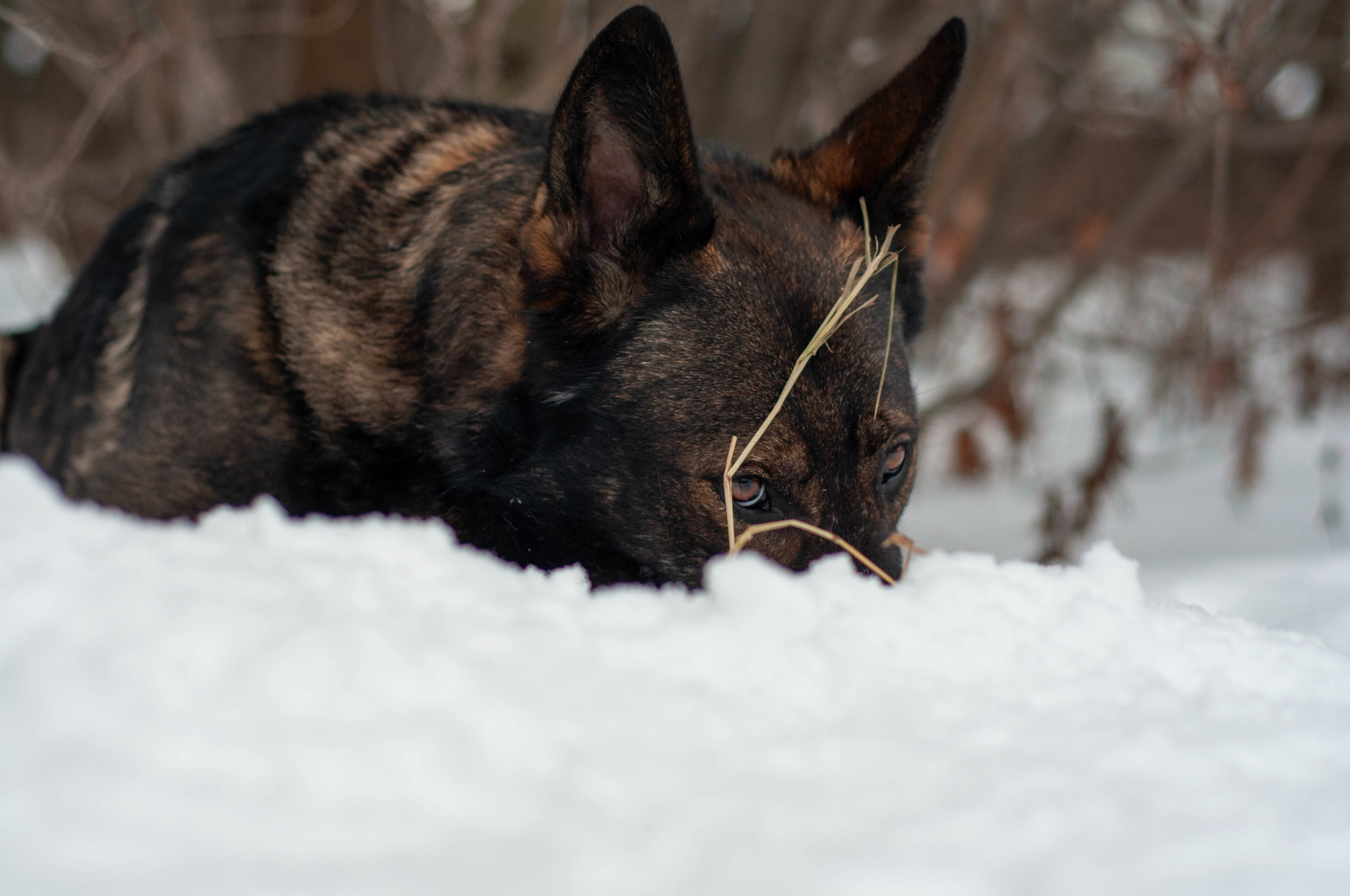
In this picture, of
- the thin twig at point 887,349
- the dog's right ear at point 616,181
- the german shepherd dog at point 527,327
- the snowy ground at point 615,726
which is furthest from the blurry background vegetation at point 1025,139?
the snowy ground at point 615,726

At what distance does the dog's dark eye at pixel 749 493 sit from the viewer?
6.47 feet

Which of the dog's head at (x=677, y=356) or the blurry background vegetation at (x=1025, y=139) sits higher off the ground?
the blurry background vegetation at (x=1025, y=139)

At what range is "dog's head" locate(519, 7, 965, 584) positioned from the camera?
1941 millimetres

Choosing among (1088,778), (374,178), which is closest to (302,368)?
(374,178)

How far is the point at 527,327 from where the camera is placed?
2.16 meters

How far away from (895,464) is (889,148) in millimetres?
839

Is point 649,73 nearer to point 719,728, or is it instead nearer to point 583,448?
point 583,448

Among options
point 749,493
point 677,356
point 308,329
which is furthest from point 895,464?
point 308,329

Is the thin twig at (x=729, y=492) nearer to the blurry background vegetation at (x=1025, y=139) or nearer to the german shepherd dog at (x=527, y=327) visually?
the german shepherd dog at (x=527, y=327)

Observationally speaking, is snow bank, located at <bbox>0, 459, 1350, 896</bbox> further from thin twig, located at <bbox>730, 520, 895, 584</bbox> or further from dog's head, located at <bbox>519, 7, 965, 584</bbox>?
dog's head, located at <bbox>519, 7, 965, 584</bbox>

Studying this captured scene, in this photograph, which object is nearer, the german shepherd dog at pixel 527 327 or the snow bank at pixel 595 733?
the snow bank at pixel 595 733

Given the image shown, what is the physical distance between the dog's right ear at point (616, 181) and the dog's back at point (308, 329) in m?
0.18

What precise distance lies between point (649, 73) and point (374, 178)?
1.02 m

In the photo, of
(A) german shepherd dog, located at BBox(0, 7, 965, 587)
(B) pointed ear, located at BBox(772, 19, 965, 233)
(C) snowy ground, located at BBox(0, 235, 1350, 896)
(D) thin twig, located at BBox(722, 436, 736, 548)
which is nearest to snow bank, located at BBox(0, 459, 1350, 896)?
(C) snowy ground, located at BBox(0, 235, 1350, 896)
